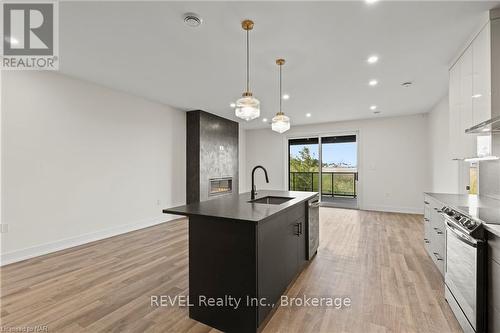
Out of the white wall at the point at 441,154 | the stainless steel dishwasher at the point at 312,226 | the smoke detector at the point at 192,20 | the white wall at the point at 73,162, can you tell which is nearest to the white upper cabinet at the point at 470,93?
the white wall at the point at 441,154

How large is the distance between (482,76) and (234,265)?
2.95 m

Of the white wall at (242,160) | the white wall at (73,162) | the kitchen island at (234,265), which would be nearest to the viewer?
the kitchen island at (234,265)

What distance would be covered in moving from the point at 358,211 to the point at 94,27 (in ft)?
22.3

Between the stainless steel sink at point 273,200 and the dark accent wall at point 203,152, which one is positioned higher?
the dark accent wall at point 203,152

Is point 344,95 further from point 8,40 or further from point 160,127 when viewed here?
point 8,40

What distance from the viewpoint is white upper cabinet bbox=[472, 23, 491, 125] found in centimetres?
216

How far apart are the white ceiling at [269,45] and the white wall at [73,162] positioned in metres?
0.46

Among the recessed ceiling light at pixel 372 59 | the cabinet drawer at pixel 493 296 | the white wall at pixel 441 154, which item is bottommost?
the cabinet drawer at pixel 493 296

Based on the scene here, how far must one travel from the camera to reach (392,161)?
6.50 m

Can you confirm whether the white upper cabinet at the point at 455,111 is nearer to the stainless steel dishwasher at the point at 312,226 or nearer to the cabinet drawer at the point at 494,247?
the cabinet drawer at the point at 494,247

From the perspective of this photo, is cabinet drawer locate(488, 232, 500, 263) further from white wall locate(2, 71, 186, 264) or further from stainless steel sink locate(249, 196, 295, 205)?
white wall locate(2, 71, 186, 264)

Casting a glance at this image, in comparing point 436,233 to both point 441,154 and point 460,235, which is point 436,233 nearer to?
point 460,235

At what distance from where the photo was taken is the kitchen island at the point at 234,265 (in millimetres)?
1723

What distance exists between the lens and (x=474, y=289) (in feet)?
5.42
